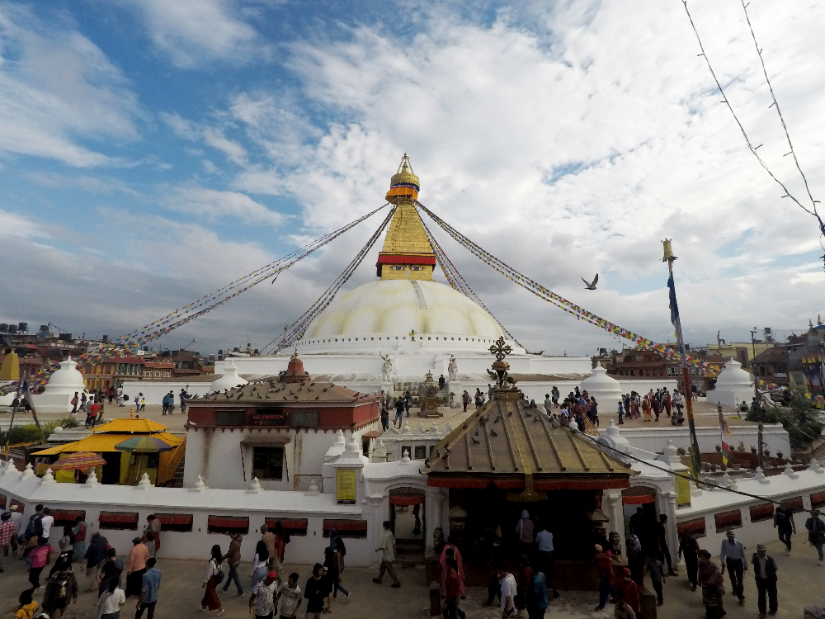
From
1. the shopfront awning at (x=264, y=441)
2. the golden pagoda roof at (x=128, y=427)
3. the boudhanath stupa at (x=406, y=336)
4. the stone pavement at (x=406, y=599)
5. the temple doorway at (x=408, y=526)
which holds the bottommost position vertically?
the stone pavement at (x=406, y=599)

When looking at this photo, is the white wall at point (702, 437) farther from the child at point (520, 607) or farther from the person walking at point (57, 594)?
the person walking at point (57, 594)

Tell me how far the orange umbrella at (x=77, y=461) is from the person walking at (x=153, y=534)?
7.33 feet

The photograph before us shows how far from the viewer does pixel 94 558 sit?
6.36 metres

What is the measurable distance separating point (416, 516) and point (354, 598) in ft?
8.31

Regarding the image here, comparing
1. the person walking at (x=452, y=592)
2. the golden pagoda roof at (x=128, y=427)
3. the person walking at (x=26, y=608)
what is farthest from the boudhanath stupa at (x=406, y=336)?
the person walking at (x=26, y=608)

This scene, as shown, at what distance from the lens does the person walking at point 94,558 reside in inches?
250

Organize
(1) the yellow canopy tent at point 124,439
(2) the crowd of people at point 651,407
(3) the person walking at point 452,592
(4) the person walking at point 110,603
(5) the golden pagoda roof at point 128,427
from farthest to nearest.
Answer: (2) the crowd of people at point 651,407, (5) the golden pagoda roof at point 128,427, (1) the yellow canopy tent at point 124,439, (3) the person walking at point 452,592, (4) the person walking at point 110,603

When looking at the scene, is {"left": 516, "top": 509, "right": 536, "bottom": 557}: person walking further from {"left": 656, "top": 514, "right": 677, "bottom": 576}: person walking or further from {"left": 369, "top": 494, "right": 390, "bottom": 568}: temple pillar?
{"left": 369, "top": 494, "right": 390, "bottom": 568}: temple pillar

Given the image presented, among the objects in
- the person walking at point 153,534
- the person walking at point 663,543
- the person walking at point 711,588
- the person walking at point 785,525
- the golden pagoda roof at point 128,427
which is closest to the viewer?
the person walking at point 711,588

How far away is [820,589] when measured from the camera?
6426 mm

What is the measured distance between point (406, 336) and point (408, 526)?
1910cm

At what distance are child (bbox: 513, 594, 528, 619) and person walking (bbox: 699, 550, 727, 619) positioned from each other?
221 centimetres

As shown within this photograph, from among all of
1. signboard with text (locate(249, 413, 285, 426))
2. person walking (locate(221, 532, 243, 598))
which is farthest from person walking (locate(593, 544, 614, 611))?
signboard with text (locate(249, 413, 285, 426))

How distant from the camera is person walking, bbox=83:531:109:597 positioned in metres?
6.35
